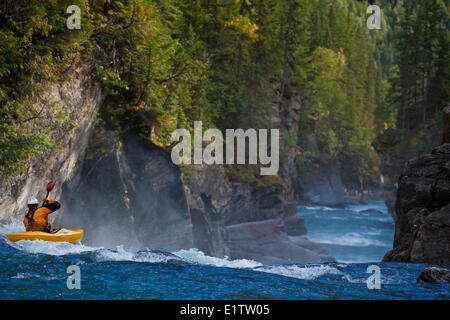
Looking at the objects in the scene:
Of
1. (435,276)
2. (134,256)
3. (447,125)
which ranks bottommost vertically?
(134,256)

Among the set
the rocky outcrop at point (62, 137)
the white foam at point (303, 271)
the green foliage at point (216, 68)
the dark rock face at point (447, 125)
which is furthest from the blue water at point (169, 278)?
the dark rock face at point (447, 125)

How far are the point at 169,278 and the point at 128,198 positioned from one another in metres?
10.2

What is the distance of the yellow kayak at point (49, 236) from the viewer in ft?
34.7

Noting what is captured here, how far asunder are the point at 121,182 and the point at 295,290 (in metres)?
11.2

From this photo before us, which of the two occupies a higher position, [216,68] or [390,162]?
[216,68]

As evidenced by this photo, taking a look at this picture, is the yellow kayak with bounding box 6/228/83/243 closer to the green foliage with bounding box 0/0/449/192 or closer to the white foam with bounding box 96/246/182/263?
the white foam with bounding box 96/246/182/263

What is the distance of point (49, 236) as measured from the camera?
11164mm

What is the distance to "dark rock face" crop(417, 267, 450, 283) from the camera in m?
8.74

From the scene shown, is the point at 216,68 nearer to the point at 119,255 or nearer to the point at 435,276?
the point at 119,255

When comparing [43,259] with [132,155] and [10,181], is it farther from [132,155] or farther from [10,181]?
[132,155]

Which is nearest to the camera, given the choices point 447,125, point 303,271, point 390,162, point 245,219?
point 303,271

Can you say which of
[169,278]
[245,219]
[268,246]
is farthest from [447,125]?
→ [245,219]

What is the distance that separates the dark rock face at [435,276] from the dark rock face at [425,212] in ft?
10.2
